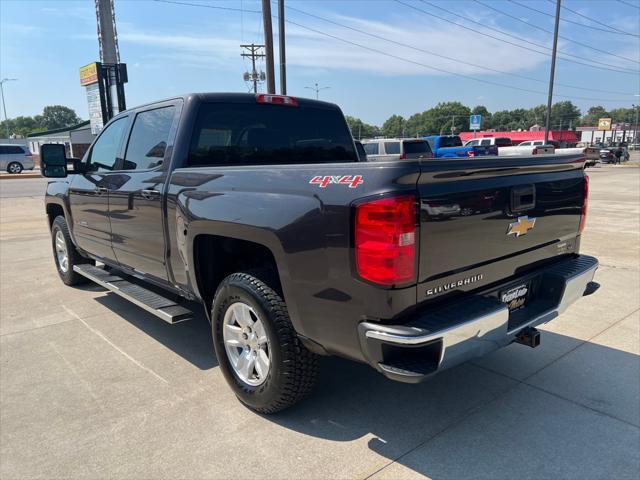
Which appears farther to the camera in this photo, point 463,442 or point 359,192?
point 463,442

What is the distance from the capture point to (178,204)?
3.33m

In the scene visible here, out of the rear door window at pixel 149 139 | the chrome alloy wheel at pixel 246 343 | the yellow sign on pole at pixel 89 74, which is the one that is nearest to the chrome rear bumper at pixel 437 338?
the chrome alloy wheel at pixel 246 343

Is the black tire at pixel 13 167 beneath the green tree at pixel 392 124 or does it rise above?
beneath

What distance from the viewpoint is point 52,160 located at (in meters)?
4.70

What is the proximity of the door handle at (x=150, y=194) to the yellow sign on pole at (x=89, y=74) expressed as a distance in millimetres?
12361

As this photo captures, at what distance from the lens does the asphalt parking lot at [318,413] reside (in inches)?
98.7

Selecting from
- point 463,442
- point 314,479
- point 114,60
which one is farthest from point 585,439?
point 114,60

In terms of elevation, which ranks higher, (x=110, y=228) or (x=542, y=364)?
(x=110, y=228)

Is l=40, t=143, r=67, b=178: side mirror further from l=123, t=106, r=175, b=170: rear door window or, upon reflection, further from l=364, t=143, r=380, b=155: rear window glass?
l=364, t=143, r=380, b=155: rear window glass

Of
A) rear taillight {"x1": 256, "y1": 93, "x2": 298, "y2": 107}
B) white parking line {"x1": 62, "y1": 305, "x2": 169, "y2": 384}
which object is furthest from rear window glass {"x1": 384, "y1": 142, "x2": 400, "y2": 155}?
white parking line {"x1": 62, "y1": 305, "x2": 169, "y2": 384}

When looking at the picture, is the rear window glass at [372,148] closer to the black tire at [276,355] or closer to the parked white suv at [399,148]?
the parked white suv at [399,148]

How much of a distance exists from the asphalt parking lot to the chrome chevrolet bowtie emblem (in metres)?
1.14

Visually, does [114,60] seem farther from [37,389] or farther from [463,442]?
[463,442]

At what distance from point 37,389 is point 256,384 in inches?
64.6
